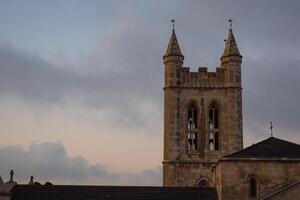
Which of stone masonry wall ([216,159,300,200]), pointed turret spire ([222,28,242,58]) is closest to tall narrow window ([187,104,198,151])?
pointed turret spire ([222,28,242,58])

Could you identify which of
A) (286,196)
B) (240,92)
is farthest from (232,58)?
(286,196)

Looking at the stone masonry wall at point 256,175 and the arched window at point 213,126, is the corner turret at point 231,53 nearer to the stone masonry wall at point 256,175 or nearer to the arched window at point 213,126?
the arched window at point 213,126

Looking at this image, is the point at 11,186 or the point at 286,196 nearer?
the point at 286,196

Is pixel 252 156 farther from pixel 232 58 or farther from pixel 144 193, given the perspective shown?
pixel 232 58

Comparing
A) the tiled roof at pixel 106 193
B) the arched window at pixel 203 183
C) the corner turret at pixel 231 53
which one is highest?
the corner turret at pixel 231 53

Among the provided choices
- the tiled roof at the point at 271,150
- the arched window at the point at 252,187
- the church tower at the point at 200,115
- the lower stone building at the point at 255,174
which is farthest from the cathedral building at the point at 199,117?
the arched window at the point at 252,187

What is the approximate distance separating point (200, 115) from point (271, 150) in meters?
16.1

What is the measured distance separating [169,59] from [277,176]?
2137cm

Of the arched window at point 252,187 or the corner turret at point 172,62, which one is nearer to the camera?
the arched window at point 252,187

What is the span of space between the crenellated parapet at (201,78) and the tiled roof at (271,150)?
51.7ft

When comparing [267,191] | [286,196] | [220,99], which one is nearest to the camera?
[286,196]

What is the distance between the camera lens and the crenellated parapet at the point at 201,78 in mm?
66000

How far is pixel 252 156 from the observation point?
49562 mm

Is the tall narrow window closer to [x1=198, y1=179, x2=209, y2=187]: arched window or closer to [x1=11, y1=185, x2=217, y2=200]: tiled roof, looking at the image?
[x1=198, y1=179, x2=209, y2=187]: arched window
